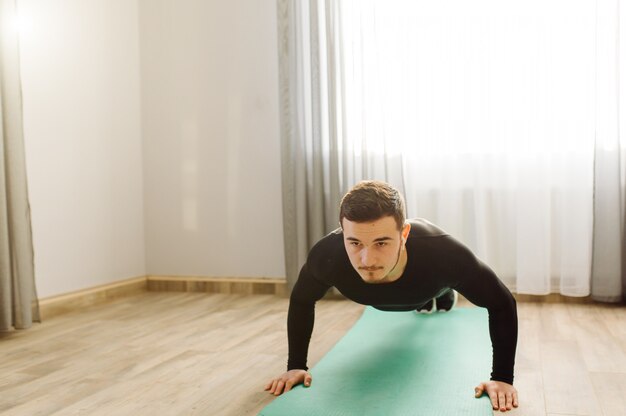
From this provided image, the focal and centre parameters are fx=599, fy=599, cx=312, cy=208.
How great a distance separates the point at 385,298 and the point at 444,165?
154 cm

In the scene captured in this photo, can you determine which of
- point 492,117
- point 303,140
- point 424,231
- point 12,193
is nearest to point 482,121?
point 492,117

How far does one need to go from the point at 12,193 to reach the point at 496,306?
2.04 meters

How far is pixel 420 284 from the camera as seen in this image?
5.61ft

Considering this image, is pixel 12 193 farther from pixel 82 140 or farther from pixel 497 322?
pixel 497 322

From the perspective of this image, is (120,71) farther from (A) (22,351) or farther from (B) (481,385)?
(B) (481,385)

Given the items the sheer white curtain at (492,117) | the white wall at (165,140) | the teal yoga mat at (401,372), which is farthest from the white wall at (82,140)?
the teal yoga mat at (401,372)

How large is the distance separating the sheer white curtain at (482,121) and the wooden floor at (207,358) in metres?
0.40

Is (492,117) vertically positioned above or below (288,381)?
above

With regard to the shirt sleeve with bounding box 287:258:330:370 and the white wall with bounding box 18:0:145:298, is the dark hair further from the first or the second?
the white wall with bounding box 18:0:145:298

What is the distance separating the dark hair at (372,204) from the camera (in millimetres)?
1470

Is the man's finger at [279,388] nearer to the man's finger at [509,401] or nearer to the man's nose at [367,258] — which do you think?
the man's nose at [367,258]

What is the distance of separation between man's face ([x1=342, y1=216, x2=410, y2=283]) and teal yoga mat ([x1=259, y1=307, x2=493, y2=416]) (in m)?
0.33

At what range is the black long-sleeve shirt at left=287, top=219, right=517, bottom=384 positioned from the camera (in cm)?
157

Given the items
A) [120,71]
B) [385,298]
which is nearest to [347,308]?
[385,298]
